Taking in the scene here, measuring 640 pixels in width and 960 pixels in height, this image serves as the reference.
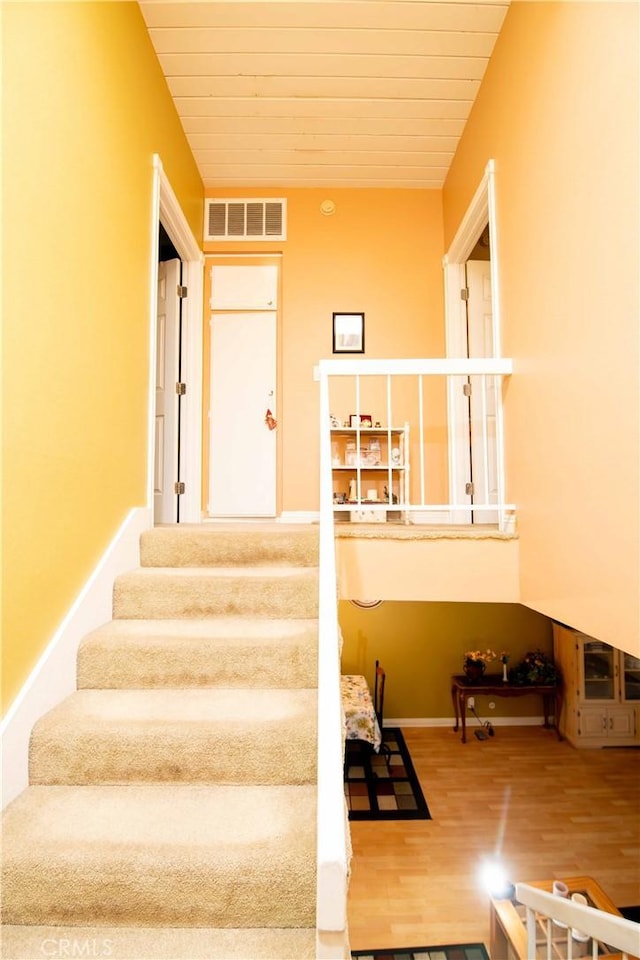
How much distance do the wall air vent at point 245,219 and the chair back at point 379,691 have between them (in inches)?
164

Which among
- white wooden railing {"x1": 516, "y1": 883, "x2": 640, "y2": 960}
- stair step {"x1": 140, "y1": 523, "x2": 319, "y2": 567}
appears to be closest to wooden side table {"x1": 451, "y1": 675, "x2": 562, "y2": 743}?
white wooden railing {"x1": 516, "y1": 883, "x2": 640, "y2": 960}

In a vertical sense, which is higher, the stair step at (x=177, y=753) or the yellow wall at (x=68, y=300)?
the yellow wall at (x=68, y=300)

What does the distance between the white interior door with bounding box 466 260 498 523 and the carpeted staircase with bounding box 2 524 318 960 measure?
1.94m

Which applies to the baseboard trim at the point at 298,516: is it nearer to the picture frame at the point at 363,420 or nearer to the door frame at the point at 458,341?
the picture frame at the point at 363,420

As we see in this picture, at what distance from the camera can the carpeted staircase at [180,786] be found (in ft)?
4.23

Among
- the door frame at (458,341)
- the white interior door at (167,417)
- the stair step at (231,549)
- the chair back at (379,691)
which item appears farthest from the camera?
the chair back at (379,691)

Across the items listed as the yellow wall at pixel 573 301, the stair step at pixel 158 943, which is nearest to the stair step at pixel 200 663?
the stair step at pixel 158 943

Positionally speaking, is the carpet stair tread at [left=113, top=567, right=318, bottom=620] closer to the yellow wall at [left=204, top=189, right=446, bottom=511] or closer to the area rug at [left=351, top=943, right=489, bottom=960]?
the yellow wall at [left=204, top=189, right=446, bottom=511]

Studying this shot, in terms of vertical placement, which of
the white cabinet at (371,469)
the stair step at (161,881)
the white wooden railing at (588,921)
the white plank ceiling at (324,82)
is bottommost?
the white wooden railing at (588,921)

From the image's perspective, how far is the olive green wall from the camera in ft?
18.3

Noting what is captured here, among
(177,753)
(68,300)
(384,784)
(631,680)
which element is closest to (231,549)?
(177,753)

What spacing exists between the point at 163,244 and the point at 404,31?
89.4 inches

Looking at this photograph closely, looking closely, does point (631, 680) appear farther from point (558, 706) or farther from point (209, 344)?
point (209, 344)

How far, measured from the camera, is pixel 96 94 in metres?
2.15
